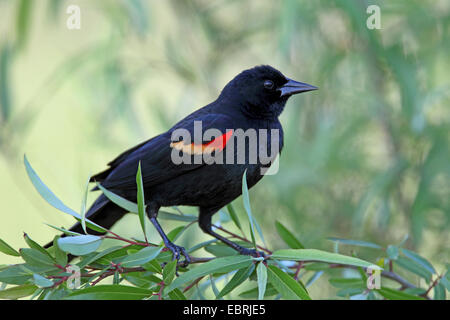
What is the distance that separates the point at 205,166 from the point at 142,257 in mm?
484

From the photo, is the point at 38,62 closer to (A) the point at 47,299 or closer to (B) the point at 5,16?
(B) the point at 5,16

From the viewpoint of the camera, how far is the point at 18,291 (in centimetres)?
107

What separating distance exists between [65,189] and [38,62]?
4.03ft

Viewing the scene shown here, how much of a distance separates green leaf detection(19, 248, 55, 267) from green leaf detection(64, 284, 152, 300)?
0.10 metres

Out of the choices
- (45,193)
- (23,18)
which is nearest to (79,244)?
(45,193)

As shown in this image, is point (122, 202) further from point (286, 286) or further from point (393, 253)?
point (393, 253)

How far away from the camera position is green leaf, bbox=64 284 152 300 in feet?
3.29

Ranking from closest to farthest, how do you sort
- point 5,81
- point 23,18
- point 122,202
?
1. point 122,202
2. point 23,18
3. point 5,81

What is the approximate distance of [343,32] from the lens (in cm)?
256

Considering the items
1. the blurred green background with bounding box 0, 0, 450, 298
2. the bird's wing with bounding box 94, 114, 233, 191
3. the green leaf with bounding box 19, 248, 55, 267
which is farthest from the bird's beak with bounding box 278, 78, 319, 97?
the green leaf with bounding box 19, 248, 55, 267

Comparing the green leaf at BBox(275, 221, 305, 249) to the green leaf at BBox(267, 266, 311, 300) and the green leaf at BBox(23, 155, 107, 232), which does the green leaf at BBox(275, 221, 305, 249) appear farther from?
the green leaf at BBox(23, 155, 107, 232)

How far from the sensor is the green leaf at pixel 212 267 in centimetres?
105

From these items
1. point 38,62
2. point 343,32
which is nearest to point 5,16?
point 38,62

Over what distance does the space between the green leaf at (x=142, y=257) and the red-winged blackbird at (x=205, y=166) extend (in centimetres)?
31
